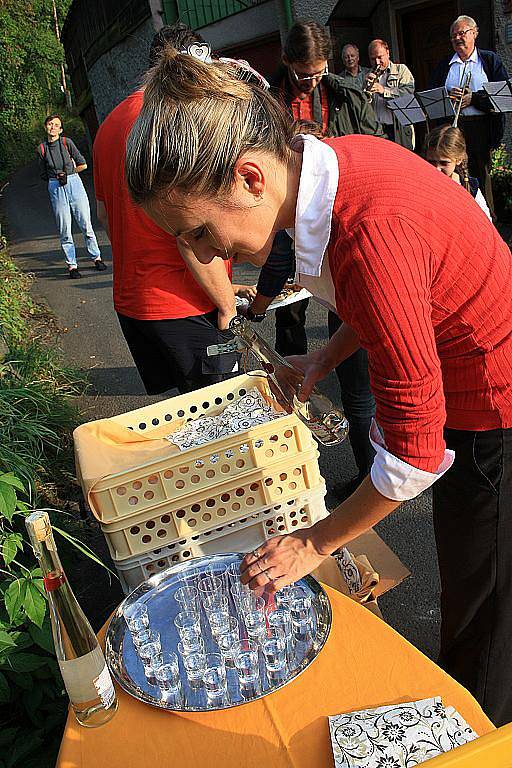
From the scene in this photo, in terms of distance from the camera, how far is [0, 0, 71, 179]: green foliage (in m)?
24.6

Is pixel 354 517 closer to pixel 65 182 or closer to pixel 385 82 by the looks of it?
pixel 385 82

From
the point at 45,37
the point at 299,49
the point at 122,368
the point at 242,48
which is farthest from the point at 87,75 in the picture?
the point at 299,49

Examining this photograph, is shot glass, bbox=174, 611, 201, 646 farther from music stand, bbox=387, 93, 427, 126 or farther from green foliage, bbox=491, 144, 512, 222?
green foliage, bbox=491, 144, 512, 222

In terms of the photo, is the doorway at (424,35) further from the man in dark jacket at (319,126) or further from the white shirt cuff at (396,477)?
the white shirt cuff at (396,477)

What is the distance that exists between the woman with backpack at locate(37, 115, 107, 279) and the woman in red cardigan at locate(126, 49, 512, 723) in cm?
749

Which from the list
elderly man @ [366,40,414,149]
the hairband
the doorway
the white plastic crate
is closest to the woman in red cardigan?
the hairband

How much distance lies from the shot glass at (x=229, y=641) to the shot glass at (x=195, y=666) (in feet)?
0.14

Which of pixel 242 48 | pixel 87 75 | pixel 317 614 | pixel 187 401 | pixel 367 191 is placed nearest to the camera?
pixel 367 191

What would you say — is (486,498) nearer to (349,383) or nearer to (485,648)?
(485,648)

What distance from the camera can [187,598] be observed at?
5.16ft

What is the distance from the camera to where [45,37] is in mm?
27422

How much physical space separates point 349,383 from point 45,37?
97.0 ft

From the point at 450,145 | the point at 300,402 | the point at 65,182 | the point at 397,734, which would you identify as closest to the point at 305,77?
the point at 450,145

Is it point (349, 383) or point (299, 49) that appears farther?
point (299, 49)
